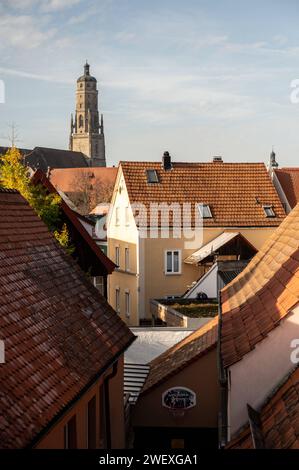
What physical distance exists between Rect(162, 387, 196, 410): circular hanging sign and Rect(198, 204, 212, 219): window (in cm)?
1874

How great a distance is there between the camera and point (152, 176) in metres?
33.8

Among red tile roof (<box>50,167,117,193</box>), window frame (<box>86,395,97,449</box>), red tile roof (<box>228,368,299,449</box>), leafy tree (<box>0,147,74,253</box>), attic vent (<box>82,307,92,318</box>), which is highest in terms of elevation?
red tile roof (<box>50,167,117,193</box>)

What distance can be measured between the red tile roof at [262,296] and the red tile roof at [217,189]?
17240mm

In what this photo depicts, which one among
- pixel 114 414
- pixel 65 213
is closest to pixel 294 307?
pixel 114 414

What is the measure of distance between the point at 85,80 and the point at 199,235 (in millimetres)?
139368

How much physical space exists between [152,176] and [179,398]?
20.3 m

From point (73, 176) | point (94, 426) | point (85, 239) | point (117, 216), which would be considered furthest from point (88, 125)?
point (94, 426)

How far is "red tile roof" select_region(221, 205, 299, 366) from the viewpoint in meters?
9.95

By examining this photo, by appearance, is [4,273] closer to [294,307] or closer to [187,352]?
[294,307]

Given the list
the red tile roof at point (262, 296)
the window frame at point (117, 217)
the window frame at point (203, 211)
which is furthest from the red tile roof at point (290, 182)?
the red tile roof at point (262, 296)

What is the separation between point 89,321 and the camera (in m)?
11.5

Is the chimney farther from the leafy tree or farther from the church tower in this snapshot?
the church tower

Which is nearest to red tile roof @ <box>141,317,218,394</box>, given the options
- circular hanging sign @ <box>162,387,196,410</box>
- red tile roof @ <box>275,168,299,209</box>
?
circular hanging sign @ <box>162,387,196,410</box>

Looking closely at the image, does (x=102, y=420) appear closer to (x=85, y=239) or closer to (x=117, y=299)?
(x=85, y=239)
